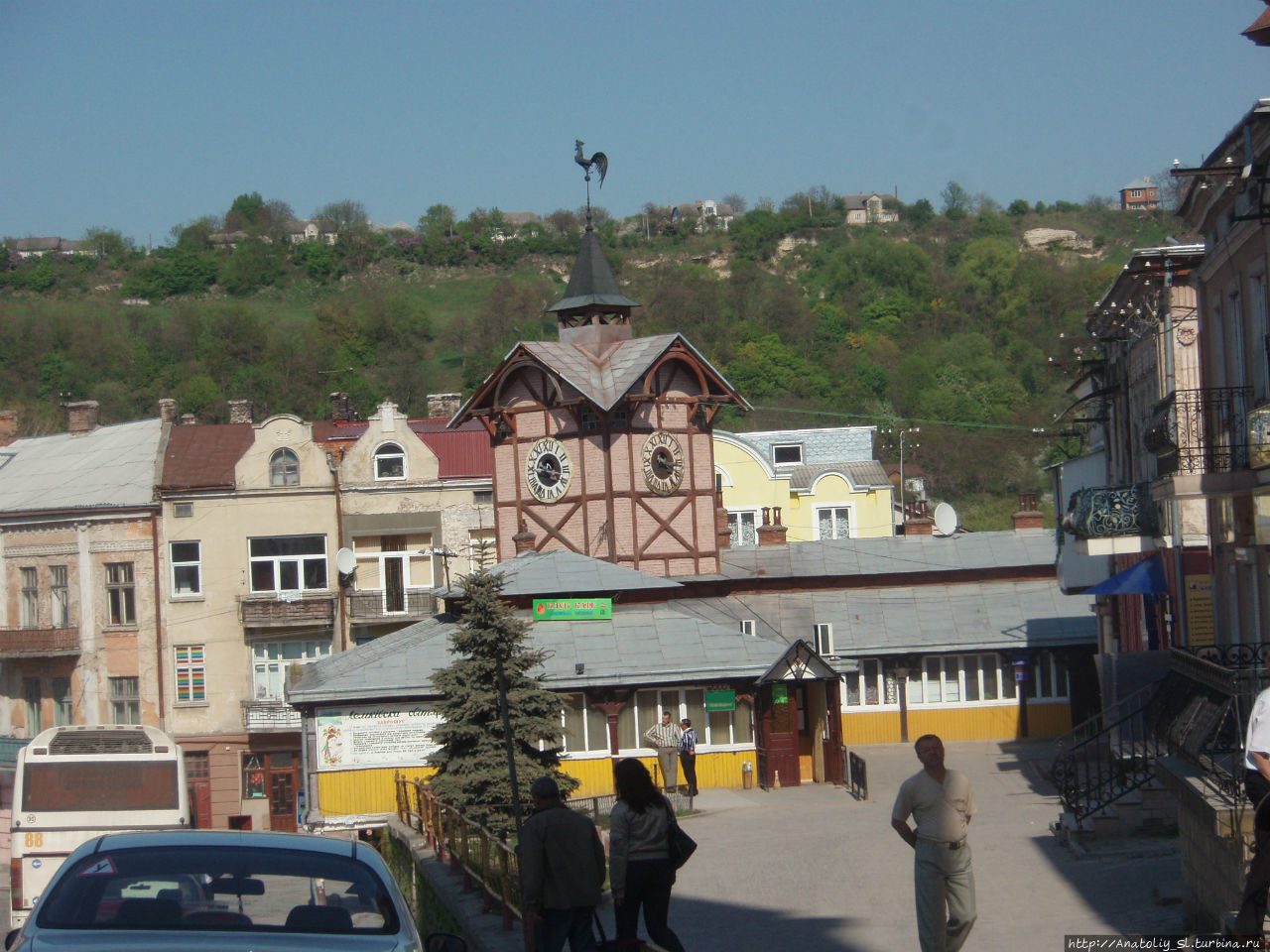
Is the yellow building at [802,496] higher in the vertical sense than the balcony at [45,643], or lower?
higher

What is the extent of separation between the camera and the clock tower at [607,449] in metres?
37.4

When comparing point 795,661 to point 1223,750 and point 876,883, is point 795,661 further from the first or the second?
point 1223,750

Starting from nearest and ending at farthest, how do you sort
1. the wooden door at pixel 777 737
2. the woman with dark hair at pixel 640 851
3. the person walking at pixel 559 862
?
the person walking at pixel 559 862 < the woman with dark hair at pixel 640 851 < the wooden door at pixel 777 737

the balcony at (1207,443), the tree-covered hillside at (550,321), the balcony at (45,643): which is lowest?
the balcony at (45,643)

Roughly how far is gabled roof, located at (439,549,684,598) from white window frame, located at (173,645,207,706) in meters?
15.3

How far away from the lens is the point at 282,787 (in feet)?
150

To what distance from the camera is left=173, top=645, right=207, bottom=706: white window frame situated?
154ft

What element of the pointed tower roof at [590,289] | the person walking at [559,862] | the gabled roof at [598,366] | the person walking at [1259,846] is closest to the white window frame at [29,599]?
the gabled roof at [598,366]

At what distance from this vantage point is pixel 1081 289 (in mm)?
114562

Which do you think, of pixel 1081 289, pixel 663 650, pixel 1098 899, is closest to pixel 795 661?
pixel 663 650

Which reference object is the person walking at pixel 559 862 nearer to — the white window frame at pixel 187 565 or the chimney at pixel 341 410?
the white window frame at pixel 187 565

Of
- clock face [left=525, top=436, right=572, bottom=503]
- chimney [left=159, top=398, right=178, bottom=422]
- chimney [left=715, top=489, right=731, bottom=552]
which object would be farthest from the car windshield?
chimney [left=159, top=398, right=178, bottom=422]

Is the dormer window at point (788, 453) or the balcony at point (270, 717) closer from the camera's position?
the balcony at point (270, 717)

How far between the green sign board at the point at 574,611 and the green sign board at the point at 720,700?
3.10 meters
